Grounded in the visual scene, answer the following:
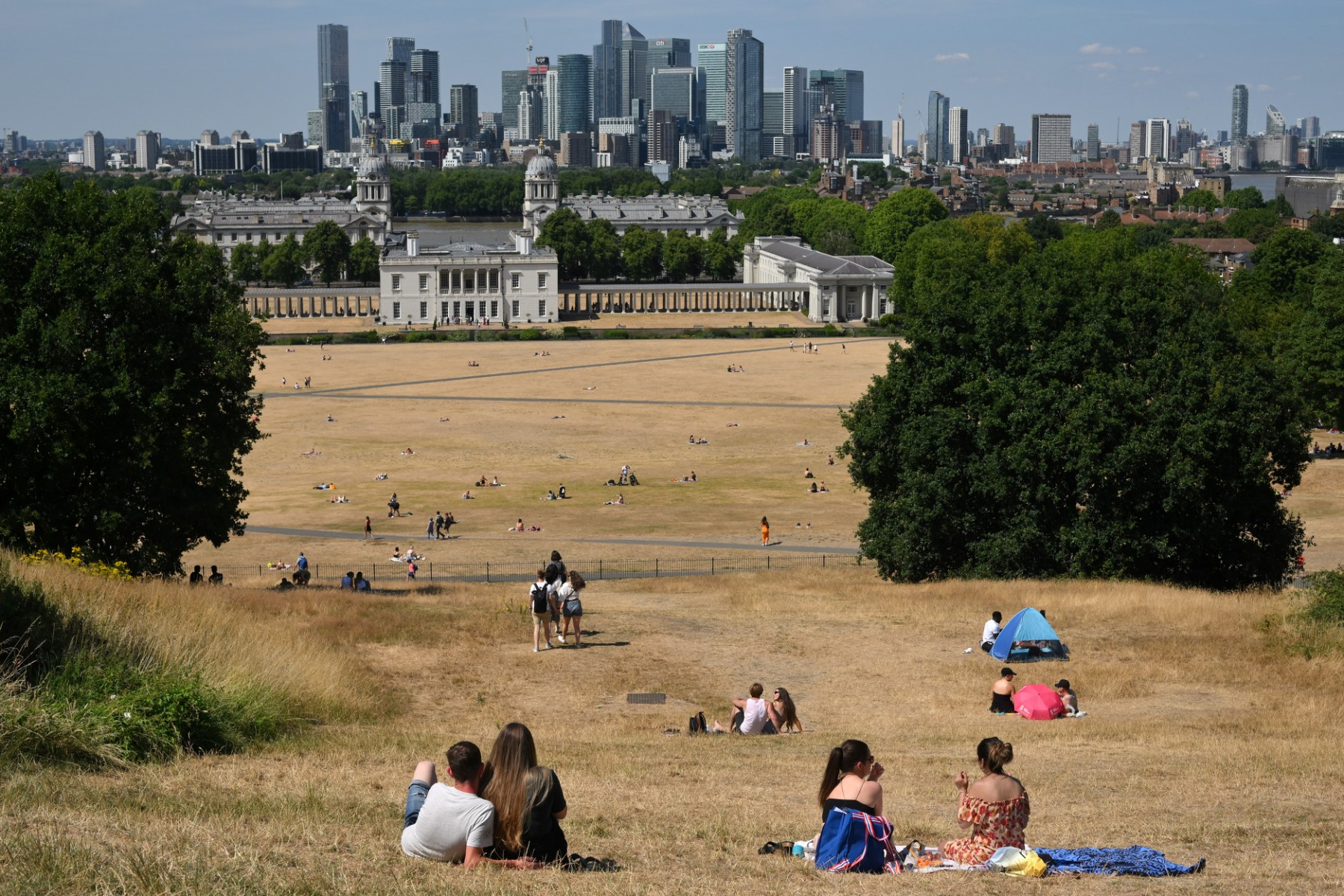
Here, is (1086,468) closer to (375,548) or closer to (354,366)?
(375,548)

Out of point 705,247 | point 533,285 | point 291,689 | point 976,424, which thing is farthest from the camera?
point 705,247

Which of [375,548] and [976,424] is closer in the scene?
[976,424]

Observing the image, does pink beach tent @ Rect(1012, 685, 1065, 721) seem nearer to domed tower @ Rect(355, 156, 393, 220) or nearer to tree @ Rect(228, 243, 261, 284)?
tree @ Rect(228, 243, 261, 284)

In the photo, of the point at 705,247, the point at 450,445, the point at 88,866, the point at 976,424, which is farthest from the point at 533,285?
the point at 88,866

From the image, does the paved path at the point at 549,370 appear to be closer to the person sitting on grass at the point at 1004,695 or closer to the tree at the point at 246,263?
the tree at the point at 246,263

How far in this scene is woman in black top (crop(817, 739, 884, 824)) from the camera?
1166 centimetres

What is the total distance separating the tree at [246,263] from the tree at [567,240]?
25556 mm

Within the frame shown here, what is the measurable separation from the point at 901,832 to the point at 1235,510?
2485 cm

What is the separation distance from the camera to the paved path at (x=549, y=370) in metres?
83.2

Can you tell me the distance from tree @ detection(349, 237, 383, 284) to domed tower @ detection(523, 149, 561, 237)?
114 ft

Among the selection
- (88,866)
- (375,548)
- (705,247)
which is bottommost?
(375,548)

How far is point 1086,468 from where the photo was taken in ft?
111

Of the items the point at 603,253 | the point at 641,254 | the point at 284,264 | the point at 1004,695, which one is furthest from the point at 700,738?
the point at 641,254

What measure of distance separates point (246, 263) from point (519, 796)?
131 meters
